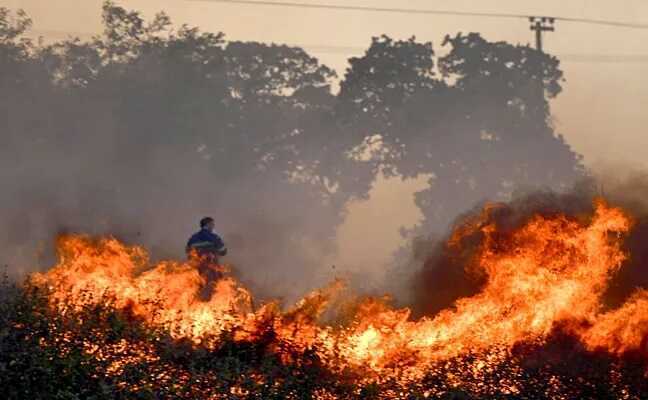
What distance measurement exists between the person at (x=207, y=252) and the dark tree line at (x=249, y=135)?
29631 millimetres

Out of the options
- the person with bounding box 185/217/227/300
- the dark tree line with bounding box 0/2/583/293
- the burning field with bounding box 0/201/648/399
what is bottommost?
the burning field with bounding box 0/201/648/399

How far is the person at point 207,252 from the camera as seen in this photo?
21.8 m

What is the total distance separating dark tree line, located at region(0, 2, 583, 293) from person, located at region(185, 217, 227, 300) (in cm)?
2963

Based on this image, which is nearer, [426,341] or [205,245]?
[426,341]

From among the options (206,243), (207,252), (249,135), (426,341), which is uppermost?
(249,135)

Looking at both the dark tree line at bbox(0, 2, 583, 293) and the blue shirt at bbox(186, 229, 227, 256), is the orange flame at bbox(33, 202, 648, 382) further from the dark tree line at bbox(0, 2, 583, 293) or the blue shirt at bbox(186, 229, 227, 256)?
the dark tree line at bbox(0, 2, 583, 293)

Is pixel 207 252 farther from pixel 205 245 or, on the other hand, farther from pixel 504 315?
pixel 504 315

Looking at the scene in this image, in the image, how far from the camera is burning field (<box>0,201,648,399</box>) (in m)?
15.6

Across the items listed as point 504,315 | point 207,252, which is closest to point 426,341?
point 504,315

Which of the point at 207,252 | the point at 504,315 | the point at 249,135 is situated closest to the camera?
the point at 504,315

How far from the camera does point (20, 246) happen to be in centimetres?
5122

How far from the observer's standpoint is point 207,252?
72.4ft

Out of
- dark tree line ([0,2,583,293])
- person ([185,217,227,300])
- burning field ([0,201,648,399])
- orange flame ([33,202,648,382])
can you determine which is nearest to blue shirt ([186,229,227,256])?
person ([185,217,227,300])

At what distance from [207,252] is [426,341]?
6349mm
